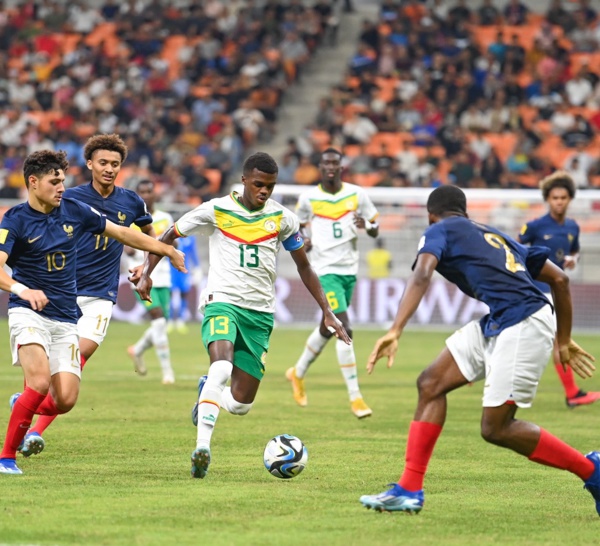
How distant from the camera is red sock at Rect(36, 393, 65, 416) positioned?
9.07 metres

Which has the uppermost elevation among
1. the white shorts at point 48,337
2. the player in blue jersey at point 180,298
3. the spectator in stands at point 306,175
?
the white shorts at point 48,337

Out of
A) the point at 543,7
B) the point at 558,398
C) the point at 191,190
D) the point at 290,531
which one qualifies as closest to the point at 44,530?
the point at 290,531

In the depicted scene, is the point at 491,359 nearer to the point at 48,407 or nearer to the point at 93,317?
the point at 48,407

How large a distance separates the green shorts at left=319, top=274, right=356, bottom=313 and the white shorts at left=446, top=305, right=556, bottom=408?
6392 mm

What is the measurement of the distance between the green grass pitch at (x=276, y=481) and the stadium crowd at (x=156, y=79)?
16.6 meters

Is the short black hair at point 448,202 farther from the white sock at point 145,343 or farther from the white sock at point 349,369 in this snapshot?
the white sock at point 145,343

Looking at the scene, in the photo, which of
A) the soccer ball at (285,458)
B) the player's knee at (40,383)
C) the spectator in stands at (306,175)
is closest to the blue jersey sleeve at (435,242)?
the soccer ball at (285,458)

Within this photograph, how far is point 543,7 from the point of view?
34250 mm

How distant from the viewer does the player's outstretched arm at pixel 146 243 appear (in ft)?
28.9

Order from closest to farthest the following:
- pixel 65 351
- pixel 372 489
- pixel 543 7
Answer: pixel 372 489
pixel 65 351
pixel 543 7

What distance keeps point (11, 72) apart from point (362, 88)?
1077cm

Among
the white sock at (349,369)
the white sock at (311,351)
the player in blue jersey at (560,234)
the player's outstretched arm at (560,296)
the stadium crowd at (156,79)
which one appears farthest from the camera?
the stadium crowd at (156,79)

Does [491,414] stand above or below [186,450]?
above

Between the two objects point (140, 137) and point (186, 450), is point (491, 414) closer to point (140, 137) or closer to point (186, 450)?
point (186, 450)
